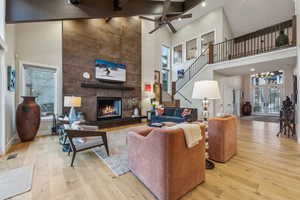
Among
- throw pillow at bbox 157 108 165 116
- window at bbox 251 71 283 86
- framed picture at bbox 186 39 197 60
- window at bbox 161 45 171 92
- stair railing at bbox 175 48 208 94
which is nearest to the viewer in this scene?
throw pillow at bbox 157 108 165 116

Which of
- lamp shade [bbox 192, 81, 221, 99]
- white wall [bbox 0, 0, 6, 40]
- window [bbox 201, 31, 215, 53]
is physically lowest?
lamp shade [bbox 192, 81, 221, 99]

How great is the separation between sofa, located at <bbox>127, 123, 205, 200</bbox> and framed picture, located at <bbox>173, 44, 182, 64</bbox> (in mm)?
8745

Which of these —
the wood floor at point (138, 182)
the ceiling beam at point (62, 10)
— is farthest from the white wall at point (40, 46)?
the wood floor at point (138, 182)

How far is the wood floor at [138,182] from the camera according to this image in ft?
5.73

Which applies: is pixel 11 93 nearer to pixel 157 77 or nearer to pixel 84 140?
pixel 84 140

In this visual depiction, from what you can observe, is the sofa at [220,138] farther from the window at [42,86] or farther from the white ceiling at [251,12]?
the white ceiling at [251,12]

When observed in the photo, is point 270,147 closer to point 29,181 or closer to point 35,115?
point 29,181

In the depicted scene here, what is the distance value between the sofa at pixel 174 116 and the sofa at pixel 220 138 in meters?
2.28

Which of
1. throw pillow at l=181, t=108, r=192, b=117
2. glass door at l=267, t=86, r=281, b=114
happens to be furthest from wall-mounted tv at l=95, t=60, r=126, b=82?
glass door at l=267, t=86, r=281, b=114

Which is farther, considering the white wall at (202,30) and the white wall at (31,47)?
the white wall at (202,30)

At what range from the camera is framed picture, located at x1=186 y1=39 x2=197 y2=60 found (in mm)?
9012

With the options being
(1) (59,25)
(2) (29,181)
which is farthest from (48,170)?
(1) (59,25)

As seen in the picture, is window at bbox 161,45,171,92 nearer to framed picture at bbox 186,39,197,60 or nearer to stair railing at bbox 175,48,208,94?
stair railing at bbox 175,48,208,94

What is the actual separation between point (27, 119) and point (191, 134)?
4.32 meters
